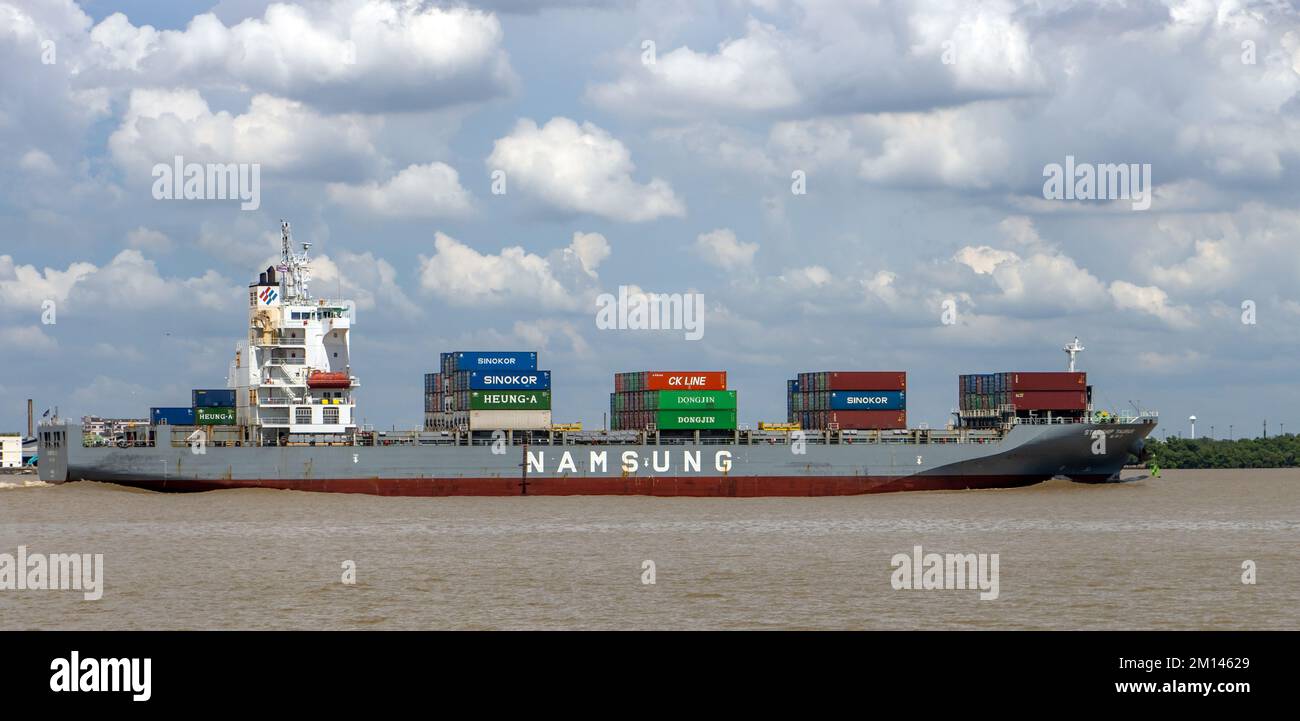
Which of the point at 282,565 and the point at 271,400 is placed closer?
the point at 282,565

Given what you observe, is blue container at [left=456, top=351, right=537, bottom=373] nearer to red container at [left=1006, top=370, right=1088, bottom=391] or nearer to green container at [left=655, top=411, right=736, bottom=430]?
green container at [left=655, top=411, right=736, bottom=430]

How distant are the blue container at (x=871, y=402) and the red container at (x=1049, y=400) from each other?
6649mm

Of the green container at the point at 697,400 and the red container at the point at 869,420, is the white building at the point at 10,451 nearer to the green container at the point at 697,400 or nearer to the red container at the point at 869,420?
the green container at the point at 697,400

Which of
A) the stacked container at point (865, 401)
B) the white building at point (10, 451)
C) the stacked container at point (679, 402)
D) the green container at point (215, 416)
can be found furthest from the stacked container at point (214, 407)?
the white building at point (10, 451)

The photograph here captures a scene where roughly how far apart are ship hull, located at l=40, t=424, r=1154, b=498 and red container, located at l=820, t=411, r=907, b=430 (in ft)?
11.6

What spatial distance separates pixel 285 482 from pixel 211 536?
2324 centimetres

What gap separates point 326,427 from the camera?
76.0 m

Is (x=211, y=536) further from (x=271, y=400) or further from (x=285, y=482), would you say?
(x=271, y=400)

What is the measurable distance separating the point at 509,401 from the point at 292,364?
1337 cm

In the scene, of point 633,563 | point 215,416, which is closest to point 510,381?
point 215,416

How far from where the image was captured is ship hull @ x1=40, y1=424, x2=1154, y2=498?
72.6m
